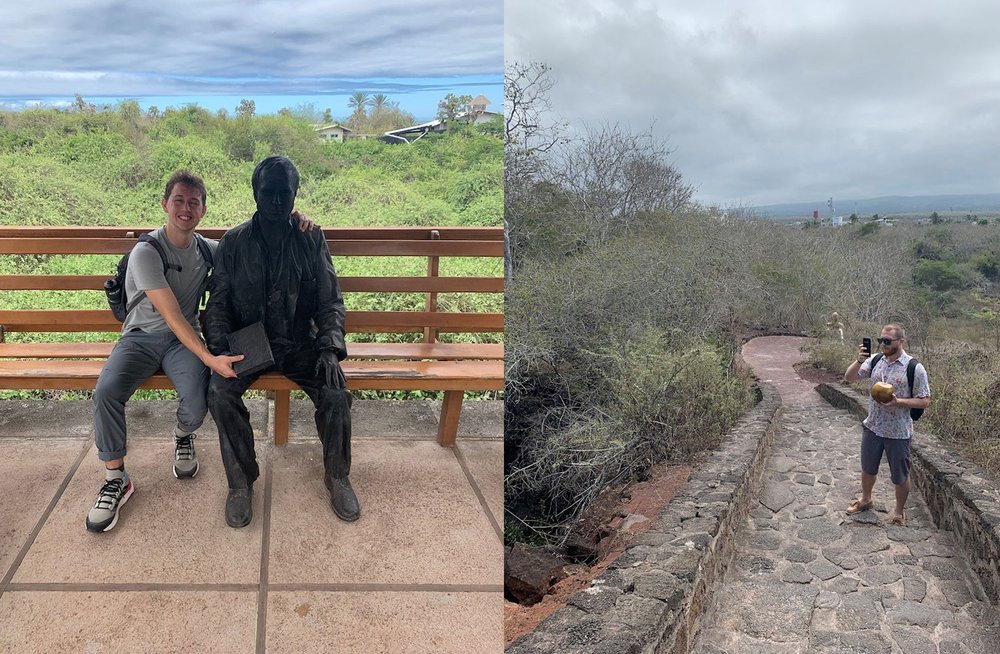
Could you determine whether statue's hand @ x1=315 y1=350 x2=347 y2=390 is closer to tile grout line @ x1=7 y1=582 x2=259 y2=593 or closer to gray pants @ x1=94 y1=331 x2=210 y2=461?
gray pants @ x1=94 y1=331 x2=210 y2=461

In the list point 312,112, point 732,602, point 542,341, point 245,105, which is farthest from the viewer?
point 542,341

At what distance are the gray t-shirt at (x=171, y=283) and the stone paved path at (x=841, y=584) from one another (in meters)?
2.02

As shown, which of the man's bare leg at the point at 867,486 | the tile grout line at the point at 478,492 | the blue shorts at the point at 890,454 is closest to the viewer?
the tile grout line at the point at 478,492

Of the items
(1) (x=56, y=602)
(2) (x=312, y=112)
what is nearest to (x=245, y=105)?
(2) (x=312, y=112)

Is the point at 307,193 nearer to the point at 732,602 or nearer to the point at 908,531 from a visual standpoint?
the point at 732,602

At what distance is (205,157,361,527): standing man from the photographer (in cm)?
209

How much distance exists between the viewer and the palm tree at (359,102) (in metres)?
3.22

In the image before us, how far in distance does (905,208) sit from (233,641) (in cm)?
321

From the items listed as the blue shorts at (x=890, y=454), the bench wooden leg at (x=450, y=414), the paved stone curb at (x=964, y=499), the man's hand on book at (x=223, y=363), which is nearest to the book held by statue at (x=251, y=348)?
the man's hand on book at (x=223, y=363)

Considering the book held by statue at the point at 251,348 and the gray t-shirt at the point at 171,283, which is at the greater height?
the gray t-shirt at the point at 171,283

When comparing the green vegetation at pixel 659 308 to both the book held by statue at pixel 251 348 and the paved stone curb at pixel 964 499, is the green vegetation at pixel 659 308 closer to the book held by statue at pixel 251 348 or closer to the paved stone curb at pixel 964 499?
the paved stone curb at pixel 964 499

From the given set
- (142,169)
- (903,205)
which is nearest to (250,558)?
(142,169)

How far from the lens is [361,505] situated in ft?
7.27

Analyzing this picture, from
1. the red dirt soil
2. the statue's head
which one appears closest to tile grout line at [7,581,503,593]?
the red dirt soil
